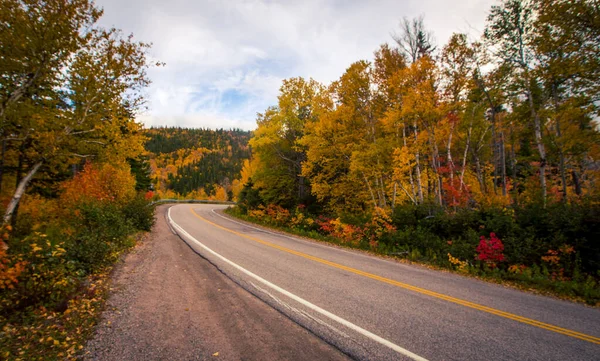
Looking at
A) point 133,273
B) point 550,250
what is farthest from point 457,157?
point 133,273

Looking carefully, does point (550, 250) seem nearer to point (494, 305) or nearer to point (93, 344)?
point (494, 305)

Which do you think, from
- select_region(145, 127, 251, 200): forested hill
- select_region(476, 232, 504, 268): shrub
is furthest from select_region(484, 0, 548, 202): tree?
Result: select_region(145, 127, 251, 200): forested hill

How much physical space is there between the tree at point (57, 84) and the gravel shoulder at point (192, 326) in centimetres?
635

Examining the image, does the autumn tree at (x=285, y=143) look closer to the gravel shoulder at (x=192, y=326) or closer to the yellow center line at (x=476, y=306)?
the yellow center line at (x=476, y=306)

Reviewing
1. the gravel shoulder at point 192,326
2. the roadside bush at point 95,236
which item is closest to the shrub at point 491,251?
the gravel shoulder at point 192,326

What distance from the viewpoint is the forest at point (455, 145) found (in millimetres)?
7895

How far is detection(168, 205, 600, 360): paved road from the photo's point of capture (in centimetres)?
354

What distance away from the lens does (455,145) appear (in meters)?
18.6

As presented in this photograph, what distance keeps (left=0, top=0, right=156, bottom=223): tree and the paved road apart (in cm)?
760

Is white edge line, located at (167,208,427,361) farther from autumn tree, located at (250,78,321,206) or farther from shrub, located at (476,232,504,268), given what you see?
autumn tree, located at (250,78,321,206)

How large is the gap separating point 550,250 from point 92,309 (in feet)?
38.7

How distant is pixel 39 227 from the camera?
12.1m

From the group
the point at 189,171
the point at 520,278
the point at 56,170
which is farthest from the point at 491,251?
the point at 189,171

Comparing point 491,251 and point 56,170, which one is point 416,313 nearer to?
point 491,251
